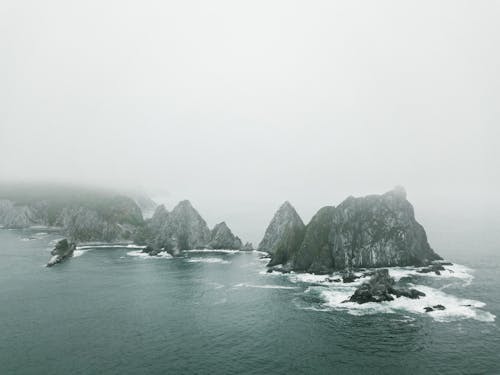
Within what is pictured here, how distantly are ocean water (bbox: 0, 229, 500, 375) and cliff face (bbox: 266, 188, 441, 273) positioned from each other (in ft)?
35.0

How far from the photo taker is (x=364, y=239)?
15812 centimetres

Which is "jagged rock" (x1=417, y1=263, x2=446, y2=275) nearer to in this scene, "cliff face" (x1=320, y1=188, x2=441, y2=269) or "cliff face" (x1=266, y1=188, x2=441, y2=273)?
"cliff face" (x1=266, y1=188, x2=441, y2=273)

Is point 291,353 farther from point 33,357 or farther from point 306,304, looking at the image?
point 33,357

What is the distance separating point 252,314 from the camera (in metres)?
109

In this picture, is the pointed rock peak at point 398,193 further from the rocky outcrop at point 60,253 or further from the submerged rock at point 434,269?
the rocky outcrop at point 60,253

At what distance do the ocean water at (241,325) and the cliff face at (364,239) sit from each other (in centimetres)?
1066

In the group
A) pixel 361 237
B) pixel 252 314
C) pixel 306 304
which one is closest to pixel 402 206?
pixel 361 237

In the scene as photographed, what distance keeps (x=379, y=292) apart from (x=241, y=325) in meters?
46.5

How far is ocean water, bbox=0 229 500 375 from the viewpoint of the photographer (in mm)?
78188

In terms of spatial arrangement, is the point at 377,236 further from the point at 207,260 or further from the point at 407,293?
the point at 207,260

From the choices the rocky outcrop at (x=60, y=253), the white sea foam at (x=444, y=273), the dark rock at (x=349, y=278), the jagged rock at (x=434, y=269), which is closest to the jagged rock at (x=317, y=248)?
the dark rock at (x=349, y=278)

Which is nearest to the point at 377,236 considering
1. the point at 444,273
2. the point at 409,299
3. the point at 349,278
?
the point at 444,273

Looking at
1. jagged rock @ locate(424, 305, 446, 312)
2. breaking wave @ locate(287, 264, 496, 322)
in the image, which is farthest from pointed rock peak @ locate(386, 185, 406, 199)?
jagged rock @ locate(424, 305, 446, 312)

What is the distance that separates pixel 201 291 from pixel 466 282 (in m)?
96.0
